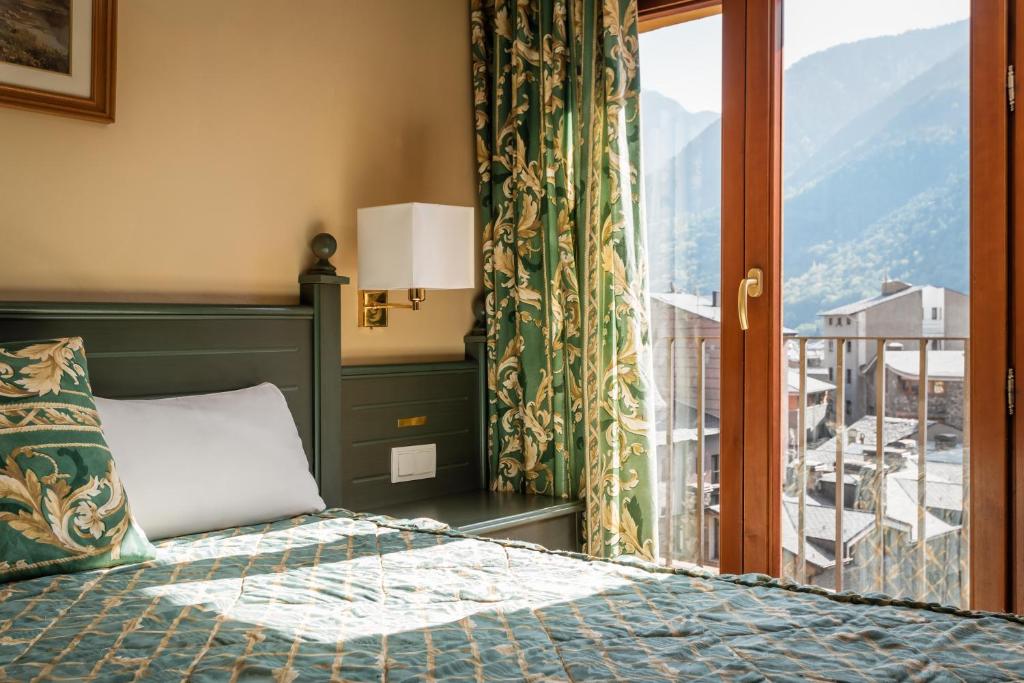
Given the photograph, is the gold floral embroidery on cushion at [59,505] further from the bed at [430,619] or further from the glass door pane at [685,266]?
the glass door pane at [685,266]

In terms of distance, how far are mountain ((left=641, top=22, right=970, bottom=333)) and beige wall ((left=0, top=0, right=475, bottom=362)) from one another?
1000mm

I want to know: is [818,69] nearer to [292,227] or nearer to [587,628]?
[292,227]

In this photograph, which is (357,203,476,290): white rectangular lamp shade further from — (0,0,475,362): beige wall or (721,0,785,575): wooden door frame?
(721,0,785,575): wooden door frame

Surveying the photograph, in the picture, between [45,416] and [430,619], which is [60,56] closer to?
[45,416]

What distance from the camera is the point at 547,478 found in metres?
3.01

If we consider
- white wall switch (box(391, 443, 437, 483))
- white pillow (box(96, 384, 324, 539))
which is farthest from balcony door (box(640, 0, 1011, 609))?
white pillow (box(96, 384, 324, 539))

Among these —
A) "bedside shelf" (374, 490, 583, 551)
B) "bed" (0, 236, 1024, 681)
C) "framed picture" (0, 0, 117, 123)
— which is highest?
"framed picture" (0, 0, 117, 123)

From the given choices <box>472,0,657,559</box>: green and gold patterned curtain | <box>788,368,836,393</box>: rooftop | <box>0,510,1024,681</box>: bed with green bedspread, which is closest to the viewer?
<box>0,510,1024,681</box>: bed with green bedspread

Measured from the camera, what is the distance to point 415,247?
8.59 feet

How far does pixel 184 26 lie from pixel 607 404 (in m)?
1.61

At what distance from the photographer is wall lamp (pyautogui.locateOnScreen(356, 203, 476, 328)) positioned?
262 centimetres

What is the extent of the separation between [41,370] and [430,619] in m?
0.93

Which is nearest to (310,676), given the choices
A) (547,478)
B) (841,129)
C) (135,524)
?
(135,524)

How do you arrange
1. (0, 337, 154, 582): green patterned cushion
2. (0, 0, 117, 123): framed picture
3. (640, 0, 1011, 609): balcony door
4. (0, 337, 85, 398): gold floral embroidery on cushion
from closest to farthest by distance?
(0, 337, 154, 582): green patterned cushion → (0, 337, 85, 398): gold floral embroidery on cushion → (0, 0, 117, 123): framed picture → (640, 0, 1011, 609): balcony door
